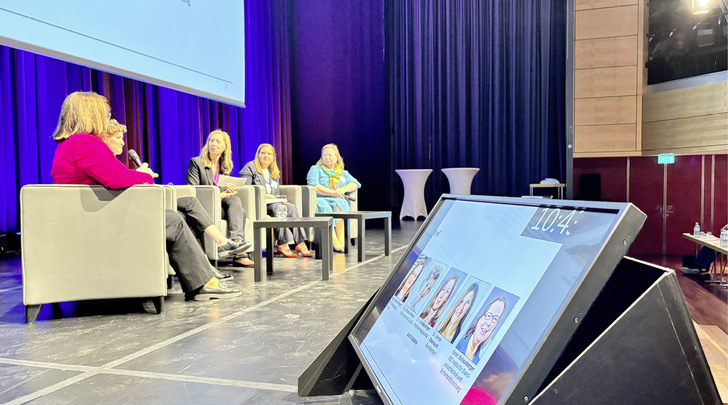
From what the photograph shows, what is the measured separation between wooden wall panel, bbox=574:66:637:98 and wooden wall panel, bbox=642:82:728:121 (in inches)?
27.9

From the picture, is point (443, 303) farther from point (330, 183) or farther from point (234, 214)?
point (330, 183)

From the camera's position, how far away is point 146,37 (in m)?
4.39

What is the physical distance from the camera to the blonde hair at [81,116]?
92.3 inches

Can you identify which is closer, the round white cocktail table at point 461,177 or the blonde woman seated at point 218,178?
the blonde woman seated at point 218,178

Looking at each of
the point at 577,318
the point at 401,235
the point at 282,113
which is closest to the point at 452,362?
the point at 577,318

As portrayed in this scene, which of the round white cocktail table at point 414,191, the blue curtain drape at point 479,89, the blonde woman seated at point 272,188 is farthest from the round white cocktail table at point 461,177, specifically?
the blonde woman seated at point 272,188

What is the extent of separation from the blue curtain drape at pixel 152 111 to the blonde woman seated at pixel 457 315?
452 cm

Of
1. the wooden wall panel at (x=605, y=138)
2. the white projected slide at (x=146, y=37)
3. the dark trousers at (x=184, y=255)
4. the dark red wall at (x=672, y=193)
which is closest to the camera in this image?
the dark trousers at (x=184, y=255)

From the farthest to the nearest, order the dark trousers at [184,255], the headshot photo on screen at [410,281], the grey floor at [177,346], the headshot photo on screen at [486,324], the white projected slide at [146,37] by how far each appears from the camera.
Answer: the white projected slide at [146,37] → the dark trousers at [184,255] → the grey floor at [177,346] → the headshot photo on screen at [410,281] → the headshot photo on screen at [486,324]

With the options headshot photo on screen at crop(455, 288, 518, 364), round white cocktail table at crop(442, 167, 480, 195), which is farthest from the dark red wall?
headshot photo on screen at crop(455, 288, 518, 364)

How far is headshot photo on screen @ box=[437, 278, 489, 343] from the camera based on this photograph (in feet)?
2.51

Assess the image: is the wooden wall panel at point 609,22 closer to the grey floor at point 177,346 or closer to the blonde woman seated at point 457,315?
the grey floor at point 177,346

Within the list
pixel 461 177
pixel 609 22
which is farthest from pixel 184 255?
pixel 461 177

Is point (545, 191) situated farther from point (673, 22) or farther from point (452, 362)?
point (452, 362)
